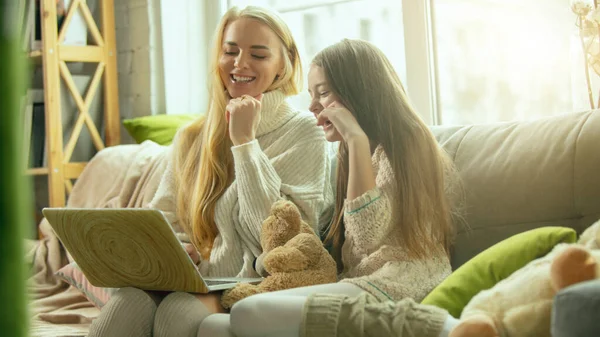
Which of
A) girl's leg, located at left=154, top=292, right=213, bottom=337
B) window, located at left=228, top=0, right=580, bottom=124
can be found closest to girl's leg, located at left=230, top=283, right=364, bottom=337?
girl's leg, located at left=154, top=292, right=213, bottom=337

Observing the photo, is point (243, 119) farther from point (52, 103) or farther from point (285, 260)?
point (52, 103)

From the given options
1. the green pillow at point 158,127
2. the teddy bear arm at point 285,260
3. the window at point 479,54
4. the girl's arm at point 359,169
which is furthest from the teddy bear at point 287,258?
the green pillow at point 158,127

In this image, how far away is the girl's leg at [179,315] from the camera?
1.49 meters

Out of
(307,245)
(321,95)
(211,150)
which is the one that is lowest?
(307,245)

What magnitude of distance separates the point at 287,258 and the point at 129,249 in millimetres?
330

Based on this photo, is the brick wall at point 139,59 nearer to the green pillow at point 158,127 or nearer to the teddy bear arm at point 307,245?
the green pillow at point 158,127

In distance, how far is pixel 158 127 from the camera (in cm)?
315

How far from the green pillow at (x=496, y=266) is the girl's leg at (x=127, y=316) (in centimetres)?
57

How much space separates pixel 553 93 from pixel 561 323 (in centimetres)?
176

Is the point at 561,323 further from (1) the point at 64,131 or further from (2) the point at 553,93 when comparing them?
(1) the point at 64,131

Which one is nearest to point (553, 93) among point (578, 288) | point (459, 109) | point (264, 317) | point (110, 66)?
point (459, 109)

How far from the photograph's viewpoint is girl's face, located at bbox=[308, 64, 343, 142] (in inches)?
71.9

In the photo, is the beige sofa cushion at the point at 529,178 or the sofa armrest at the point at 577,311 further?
the beige sofa cushion at the point at 529,178

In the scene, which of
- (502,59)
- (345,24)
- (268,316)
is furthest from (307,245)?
(345,24)
